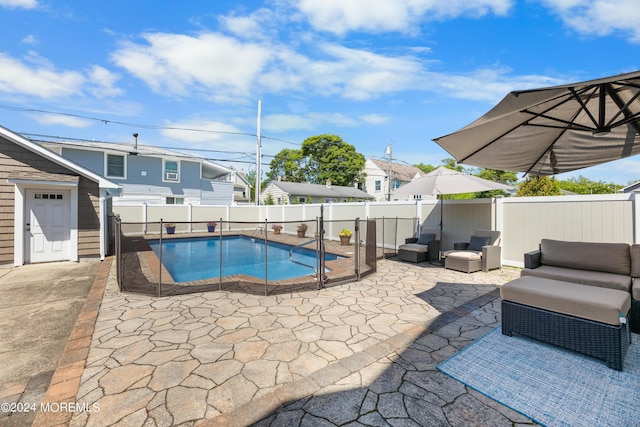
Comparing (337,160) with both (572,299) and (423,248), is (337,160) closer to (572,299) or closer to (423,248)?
(423,248)

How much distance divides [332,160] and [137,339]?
33.1 meters

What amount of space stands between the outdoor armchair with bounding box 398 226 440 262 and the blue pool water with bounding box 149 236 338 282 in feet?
8.80

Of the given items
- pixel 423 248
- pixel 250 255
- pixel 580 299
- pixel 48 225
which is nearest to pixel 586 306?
pixel 580 299

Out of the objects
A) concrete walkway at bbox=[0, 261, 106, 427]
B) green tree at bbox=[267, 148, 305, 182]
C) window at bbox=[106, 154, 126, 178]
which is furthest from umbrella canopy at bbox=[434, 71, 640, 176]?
green tree at bbox=[267, 148, 305, 182]

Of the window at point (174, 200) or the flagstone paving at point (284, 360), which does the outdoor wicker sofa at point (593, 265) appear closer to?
the flagstone paving at point (284, 360)

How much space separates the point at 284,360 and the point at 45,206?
859 cm

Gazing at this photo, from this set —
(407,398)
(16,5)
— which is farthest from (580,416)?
(16,5)

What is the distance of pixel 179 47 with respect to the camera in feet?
37.0

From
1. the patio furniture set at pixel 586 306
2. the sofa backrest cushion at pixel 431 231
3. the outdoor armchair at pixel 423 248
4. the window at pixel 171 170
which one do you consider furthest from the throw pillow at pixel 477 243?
the window at pixel 171 170

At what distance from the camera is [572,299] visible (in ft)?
8.91

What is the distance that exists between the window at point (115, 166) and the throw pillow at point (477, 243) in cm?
1819

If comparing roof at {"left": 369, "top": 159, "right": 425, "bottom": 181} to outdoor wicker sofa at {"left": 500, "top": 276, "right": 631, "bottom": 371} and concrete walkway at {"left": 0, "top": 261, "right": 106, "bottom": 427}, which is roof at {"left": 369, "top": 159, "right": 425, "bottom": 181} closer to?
outdoor wicker sofa at {"left": 500, "top": 276, "right": 631, "bottom": 371}

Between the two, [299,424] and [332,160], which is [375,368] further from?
[332,160]

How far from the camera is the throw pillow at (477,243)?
7.06 m
